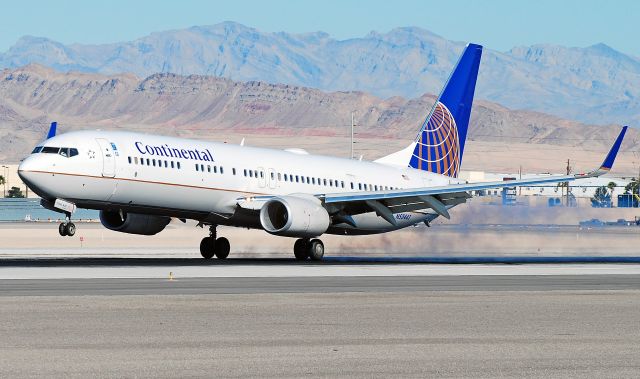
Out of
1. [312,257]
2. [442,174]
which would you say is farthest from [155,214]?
[442,174]

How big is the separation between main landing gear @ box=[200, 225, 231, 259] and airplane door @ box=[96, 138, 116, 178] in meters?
8.27

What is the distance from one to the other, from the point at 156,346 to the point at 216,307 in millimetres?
6856

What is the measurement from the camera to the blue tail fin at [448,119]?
60000 mm

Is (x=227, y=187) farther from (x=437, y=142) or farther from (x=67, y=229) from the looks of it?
(x=437, y=142)

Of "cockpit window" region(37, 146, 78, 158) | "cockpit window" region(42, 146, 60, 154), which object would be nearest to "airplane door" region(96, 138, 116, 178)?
"cockpit window" region(37, 146, 78, 158)

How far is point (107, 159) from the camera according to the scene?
4519 cm

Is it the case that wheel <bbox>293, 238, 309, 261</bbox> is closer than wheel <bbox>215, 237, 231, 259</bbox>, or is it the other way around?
wheel <bbox>293, 238, 309, 261</bbox>

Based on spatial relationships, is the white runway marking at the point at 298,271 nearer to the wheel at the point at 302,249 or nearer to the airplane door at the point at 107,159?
the airplane door at the point at 107,159

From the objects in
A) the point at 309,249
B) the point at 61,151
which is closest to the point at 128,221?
the point at 61,151

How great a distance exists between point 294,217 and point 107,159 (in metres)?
7.43

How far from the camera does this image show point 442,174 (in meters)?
61.0

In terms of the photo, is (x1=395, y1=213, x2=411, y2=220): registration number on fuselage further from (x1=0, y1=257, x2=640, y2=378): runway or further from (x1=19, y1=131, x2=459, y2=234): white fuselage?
(x1=0, y1=257, x2=640, y2=378): runway

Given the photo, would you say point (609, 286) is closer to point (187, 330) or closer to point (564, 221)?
point (187, 330)

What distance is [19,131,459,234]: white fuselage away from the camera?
146ft
